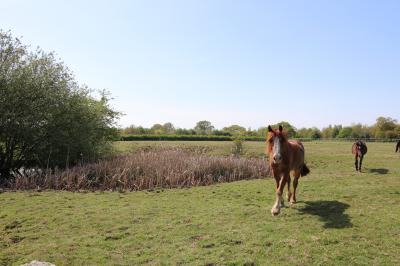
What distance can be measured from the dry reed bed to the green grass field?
2.17 m

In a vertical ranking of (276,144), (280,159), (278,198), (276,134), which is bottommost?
(278,198)

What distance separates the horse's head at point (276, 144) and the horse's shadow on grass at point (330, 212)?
1451 millimetres

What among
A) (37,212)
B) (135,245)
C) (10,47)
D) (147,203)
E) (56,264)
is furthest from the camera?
(10,47)

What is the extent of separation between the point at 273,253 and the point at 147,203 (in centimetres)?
515

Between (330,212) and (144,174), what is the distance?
864 cm

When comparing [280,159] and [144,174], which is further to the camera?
[144,174]

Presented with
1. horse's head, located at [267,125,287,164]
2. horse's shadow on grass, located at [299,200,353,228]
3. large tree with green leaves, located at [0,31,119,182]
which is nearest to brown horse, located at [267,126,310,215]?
horse's head, located at [267,125,287,164]

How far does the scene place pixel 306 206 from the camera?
8.30 metres

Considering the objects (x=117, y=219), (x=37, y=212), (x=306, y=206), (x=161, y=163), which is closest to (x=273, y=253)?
(x=306, y=206)

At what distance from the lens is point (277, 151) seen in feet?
24.0

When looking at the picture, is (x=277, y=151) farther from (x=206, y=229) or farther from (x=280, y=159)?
(x=206, y=229)

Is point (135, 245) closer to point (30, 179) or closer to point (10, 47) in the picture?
point (30, 179)

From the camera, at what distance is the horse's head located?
727cm

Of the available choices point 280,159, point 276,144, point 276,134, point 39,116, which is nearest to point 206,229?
point 280,159
